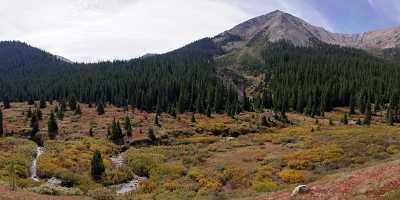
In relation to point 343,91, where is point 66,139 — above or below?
below

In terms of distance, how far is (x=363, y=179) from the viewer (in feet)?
103

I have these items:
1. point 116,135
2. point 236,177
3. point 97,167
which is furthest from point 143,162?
point 116,135

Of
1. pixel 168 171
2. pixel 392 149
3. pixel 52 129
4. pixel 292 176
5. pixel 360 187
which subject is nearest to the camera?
pixel 360 187

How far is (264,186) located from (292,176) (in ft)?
18.9

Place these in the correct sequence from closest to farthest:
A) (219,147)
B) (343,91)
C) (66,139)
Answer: (219,147)
(66,139)
(343,91)

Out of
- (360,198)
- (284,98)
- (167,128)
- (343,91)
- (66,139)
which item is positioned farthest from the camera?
(343,91)

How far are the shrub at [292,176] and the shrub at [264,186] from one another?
3.18 m

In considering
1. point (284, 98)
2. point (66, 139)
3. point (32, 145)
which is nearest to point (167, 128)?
point (66, 139)

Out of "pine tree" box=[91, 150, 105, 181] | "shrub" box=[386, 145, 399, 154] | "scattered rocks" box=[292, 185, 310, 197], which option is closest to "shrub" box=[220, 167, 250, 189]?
Answer: "scattered rocks" box=[292, 185, 310, 197]

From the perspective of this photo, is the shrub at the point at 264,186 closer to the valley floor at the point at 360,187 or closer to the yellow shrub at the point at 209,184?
the yellow shrub at the point at 209,184

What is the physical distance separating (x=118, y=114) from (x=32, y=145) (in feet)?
179

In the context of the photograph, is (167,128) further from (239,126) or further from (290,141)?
(290,141)

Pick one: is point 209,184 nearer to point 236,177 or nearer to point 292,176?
point 236,177

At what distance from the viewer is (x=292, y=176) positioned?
48.8 meters
